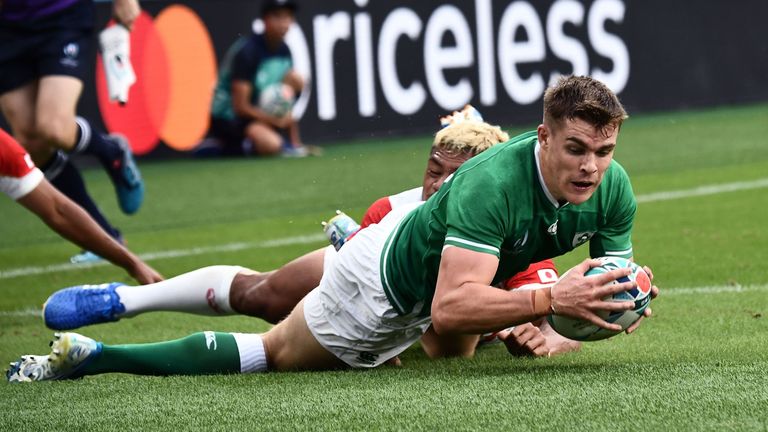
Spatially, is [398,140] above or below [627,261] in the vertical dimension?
below

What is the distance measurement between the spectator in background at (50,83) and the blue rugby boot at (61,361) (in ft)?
10.1

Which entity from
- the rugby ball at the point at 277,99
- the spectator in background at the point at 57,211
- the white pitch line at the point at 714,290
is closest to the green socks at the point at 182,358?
the spectator in background at the point at 57,211

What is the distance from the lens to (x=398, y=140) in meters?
15.1

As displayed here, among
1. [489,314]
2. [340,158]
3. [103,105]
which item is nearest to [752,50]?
[340,158]

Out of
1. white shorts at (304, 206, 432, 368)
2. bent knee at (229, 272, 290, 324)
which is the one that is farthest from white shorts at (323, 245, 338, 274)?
bent knee at (229, 272, 290, 324)

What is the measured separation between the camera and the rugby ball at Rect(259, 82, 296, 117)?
46.4ft

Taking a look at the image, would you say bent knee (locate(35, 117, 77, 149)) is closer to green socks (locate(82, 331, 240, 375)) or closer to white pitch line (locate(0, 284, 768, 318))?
green socks (locate(82, 331, 240, 375))

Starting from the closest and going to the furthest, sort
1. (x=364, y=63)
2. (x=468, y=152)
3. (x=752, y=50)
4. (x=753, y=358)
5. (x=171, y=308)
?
(x=753, y=358) → (x=468, y=152) → (x=171, y=308) → (x=364, y=63) → (x=752, y=50)

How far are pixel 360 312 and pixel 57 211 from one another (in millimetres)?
1830

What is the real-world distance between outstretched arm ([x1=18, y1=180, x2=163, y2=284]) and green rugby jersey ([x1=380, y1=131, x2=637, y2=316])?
5.45 ft

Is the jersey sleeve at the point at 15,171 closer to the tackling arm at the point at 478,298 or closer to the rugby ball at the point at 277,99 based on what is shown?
the tackling arm at the point at 478,298

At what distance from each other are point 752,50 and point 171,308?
11886 mm

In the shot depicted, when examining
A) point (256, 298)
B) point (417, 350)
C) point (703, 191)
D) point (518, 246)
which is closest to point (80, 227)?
point (256, 298)

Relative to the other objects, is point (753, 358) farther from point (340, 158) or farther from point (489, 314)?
point (340, 158)
